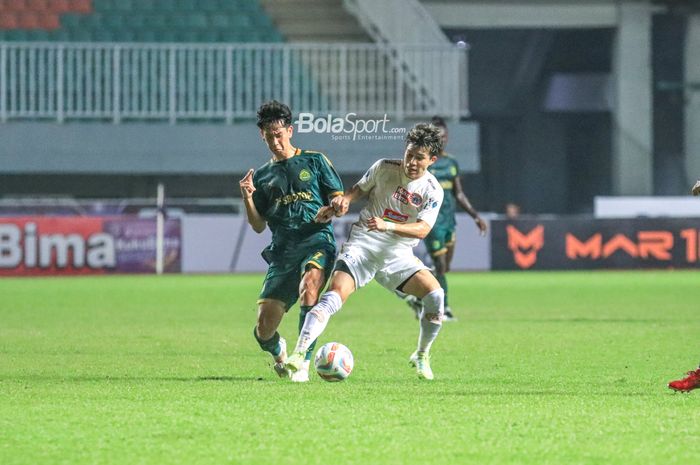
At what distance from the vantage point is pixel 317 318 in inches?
335

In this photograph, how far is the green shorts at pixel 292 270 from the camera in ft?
29.4

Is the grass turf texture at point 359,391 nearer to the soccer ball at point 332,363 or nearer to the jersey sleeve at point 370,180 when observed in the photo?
the soccer ball at point 332,363

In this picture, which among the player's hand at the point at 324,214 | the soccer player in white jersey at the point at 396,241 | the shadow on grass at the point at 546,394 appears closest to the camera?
the shadow on grass at the point at 546,394

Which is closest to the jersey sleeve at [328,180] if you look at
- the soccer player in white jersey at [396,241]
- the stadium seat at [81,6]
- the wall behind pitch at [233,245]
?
the soccer player in white jersey at [396,241]

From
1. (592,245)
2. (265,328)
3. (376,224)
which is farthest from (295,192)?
(592,245)

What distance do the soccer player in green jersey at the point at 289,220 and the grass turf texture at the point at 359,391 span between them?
55 cm

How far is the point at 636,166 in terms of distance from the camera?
3005 centimetres

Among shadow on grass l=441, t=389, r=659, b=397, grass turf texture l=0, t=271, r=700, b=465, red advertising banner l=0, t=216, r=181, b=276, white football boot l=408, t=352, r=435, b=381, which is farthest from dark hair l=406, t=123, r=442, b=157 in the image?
red advertising banner l=0, t=216, r=181, b=276

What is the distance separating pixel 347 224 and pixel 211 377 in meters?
16.5

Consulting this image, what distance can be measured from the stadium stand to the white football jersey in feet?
66.4

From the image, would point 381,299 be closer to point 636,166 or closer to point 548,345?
point 548,345

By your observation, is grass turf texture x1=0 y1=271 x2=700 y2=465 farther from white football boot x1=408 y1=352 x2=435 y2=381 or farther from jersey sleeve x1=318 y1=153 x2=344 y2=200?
jersey sleeve x1=318 y1=153 x2=344 y2=200

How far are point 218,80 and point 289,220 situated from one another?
1888cm

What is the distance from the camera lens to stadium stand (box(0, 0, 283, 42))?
94.0 ft
